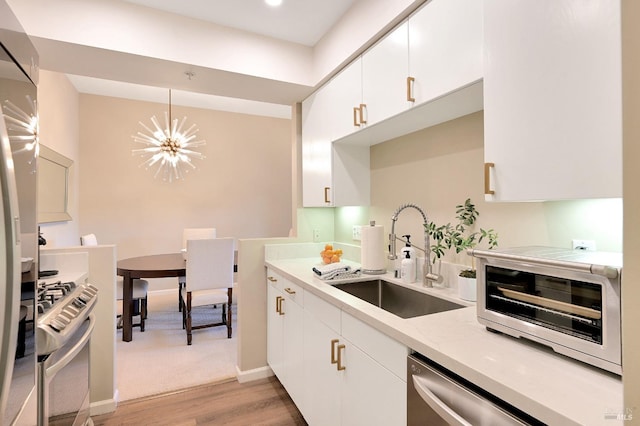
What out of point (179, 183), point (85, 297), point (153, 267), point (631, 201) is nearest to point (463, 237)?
point (631, 201)

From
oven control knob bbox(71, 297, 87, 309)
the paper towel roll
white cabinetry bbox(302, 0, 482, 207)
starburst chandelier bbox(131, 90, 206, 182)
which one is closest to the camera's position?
white cabinetry bbox(302, 0, 482, 207)

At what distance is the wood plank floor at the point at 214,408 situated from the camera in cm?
202

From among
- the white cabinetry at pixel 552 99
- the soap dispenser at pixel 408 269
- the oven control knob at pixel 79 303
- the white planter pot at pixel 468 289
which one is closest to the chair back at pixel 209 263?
the oven control knob at pixel 79 303

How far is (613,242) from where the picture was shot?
42.4 inches

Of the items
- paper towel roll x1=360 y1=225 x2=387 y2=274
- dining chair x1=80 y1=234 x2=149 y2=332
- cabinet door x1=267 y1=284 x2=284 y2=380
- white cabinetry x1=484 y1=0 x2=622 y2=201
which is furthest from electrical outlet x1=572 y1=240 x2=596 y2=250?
dining chair x1=80 y1=234 x2=149 y2=332

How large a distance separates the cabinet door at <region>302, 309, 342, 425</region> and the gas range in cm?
109

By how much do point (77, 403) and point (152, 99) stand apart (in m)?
4.09

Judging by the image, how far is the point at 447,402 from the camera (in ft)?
2.90

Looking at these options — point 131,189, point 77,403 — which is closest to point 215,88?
point 77,403

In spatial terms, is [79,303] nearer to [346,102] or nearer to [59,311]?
[59,311]

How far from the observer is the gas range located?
1.21m

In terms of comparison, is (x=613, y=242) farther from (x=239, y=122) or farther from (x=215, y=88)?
(x=239, y=122)

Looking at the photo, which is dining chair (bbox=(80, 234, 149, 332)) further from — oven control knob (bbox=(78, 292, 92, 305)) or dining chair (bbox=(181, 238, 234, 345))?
oven control knob (bbox=(78, 292, 92, 305))

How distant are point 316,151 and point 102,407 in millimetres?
2291
